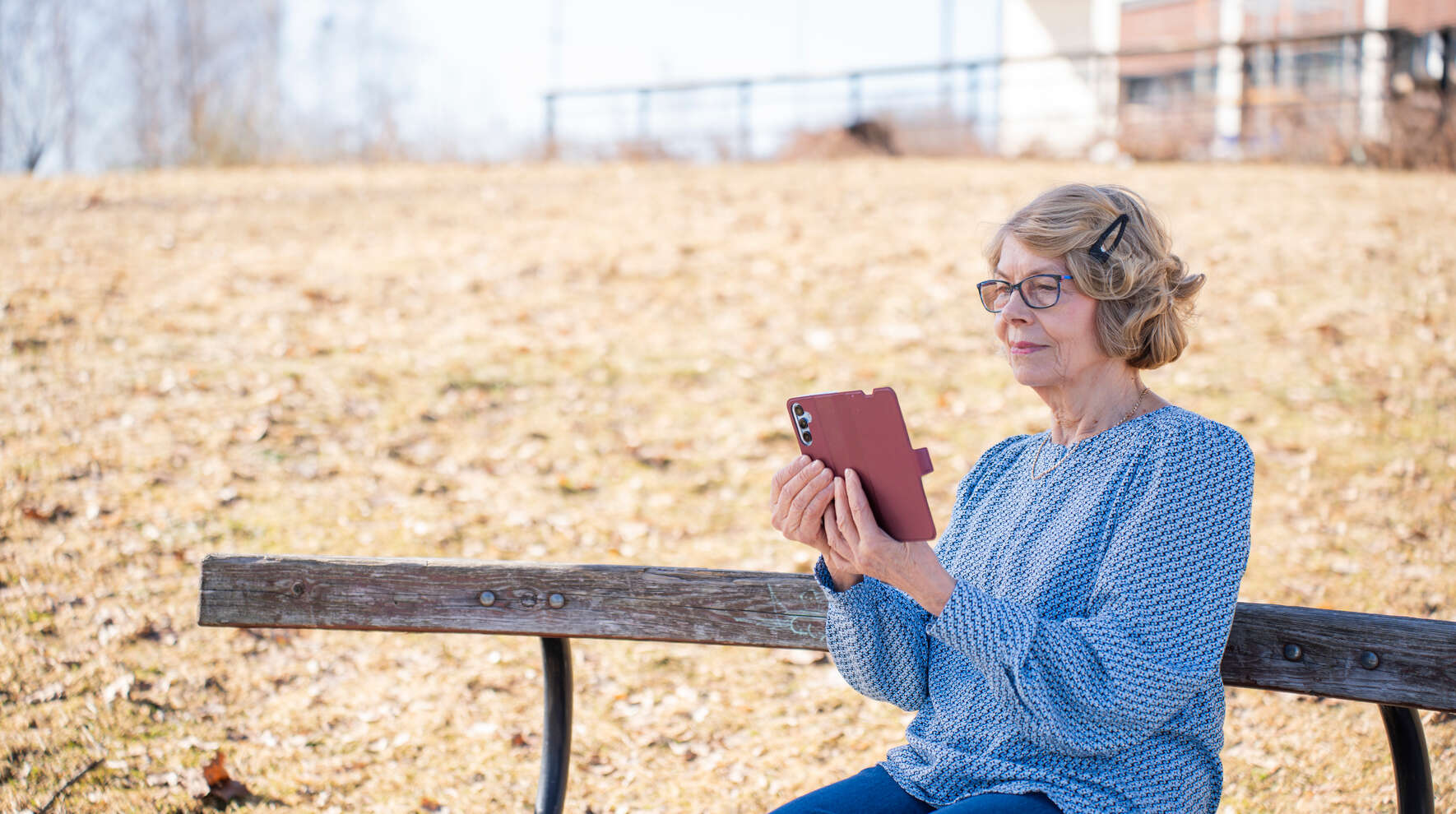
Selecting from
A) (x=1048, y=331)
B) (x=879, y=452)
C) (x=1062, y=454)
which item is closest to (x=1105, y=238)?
(x=1048, y=331)

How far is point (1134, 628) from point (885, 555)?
Result: 1.31 feet

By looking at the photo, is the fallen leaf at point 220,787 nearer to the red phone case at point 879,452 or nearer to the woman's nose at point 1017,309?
the red phone case at point 879,452

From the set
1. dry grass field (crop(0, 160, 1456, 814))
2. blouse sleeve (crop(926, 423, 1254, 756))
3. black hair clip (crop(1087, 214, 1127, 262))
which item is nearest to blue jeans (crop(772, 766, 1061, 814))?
blouse sleeve (crop(926, 423, 1254, 756))

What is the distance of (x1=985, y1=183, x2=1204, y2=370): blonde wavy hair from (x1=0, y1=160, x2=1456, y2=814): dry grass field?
30cm

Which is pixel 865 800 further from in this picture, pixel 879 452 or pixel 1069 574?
pixel 879 452

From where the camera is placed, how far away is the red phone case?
1.79 metres

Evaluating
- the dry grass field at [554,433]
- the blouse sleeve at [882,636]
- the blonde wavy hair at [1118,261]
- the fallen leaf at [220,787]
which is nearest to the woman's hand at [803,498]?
the blouse sleeve at [882,636]

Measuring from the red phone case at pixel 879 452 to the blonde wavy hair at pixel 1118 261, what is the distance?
0.43 metres

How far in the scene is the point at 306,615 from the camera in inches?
106

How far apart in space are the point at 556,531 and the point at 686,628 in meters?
2.65

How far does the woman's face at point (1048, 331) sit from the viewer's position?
6.51 ft

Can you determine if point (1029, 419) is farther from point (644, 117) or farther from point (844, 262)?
point (644, 117)

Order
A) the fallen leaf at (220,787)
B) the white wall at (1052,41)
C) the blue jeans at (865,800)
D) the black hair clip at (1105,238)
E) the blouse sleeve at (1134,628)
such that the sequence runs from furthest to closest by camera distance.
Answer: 1. the white wall at (1052,41)
2. the fallen leaf at (220,787)
3. the blue jeans at (865,800)
4. the black hair clip at (1105,238)
5. the blouse sleeve at (1134,628)

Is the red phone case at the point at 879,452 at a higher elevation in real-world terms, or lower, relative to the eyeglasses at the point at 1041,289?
lower
